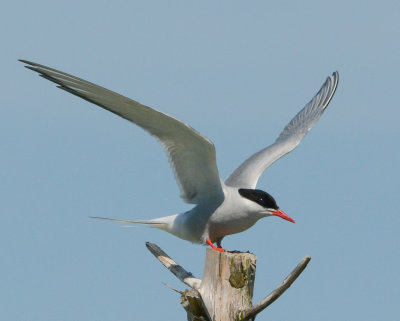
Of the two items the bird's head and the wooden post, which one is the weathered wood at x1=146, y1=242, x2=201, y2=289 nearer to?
the wooden post

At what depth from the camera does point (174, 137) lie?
9219 mm

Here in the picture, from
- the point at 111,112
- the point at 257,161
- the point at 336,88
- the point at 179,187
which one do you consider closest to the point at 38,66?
the point at 111,112

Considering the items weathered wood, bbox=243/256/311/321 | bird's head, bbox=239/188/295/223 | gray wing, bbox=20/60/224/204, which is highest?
gray wing, bbox=20/60/224/204

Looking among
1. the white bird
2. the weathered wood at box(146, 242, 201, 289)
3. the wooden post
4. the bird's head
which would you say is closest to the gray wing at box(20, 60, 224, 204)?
the white bird

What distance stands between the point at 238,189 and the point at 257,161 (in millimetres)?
1372

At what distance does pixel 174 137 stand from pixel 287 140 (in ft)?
10.3

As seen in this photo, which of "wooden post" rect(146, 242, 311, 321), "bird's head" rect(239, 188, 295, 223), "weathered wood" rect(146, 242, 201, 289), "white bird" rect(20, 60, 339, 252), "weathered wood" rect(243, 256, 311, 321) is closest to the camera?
"weathered wood" rect(243, 256, 311, 321)

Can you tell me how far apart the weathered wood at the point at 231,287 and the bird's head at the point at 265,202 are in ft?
3.61

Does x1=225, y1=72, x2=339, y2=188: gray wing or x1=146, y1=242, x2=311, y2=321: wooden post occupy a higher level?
x1=225, y1=72, x2=339, y2=188: gray wing

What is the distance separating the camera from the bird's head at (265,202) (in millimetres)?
9547

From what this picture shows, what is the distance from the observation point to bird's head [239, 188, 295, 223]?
31.3 ft

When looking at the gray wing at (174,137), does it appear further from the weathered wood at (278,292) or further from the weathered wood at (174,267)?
the weathered wood at (278,292)

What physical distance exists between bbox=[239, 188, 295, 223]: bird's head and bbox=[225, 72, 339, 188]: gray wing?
102 centimetres

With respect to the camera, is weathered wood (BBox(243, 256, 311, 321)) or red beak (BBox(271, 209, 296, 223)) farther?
red beak (BBox(271, 209, 296, 223))
